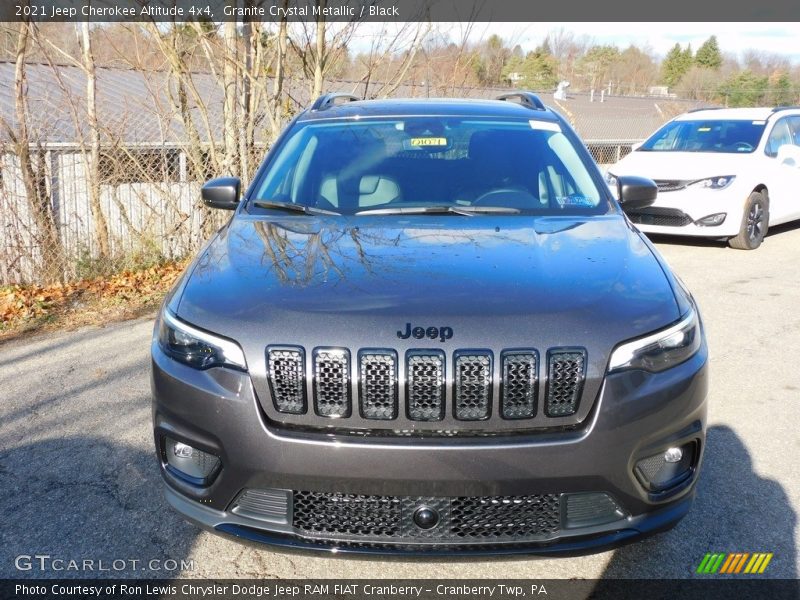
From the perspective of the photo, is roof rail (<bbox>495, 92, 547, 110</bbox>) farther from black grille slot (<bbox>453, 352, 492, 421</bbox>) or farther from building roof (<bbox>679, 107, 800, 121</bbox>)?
building roof (<bbox>679, 107, 800, 121</bbox>)

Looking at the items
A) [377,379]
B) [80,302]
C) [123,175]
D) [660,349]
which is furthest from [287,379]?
[123,175]

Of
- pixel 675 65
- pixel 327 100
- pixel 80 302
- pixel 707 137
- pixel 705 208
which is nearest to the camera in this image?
pixel 327 100

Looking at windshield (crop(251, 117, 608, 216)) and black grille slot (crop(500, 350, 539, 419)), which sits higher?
windshield (crop(251, 117, 608, 216))

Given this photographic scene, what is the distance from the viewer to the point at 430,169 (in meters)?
4.17

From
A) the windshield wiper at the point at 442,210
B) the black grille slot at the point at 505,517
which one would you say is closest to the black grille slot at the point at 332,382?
the black grille slot at the point at 505,517

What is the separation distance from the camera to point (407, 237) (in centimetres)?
337

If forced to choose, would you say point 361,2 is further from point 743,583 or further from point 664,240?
point 743,583

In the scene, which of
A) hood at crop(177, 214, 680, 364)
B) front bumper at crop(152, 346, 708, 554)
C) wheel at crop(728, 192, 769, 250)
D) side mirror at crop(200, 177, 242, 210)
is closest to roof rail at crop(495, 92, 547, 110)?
hood at crop(177, 214, 680, 364)

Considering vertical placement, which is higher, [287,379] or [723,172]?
[287,379]

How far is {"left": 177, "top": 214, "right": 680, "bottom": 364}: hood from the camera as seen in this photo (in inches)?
101

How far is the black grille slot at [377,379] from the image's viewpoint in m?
2.49

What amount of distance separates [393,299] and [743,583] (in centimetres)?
169

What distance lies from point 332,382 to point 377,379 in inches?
5.7

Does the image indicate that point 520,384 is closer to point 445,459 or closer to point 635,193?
point 445,459
